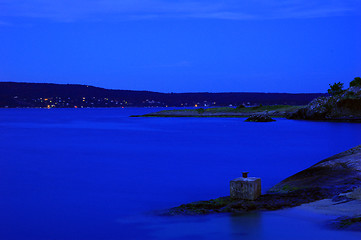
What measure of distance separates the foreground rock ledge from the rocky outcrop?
6808cm

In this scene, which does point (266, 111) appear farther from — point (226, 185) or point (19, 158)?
point (226, 185)

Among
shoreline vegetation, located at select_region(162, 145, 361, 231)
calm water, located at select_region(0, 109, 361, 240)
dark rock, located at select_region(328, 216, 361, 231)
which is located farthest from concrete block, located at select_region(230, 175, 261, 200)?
dark rock, located at select_region(328, 216, 361, 231)

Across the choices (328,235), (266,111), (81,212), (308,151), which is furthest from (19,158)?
(266,111)

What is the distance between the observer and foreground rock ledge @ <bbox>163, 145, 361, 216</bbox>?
1198 centimetres

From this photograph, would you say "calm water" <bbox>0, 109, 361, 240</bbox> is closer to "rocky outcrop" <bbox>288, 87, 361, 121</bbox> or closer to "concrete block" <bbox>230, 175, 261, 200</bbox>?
"concrete block" <bbox>230, 175, 261, 200</bbox>

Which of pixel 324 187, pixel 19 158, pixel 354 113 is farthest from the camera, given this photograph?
pixel 354 113

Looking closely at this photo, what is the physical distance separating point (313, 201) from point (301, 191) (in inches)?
56.4

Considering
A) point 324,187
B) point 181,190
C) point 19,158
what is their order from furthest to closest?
1. point 19,158
2. point 181,190
3. point 324,187

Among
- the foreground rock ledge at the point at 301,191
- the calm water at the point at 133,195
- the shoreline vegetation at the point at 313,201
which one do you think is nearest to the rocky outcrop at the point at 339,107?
the calm water at the point at 133,195

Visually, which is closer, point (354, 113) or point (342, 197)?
point (342, 197)

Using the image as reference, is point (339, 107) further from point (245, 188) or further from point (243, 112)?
point (245, 188)

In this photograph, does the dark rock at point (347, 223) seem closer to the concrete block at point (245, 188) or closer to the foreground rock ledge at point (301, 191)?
the foreground rock ledge at point (301, 191)

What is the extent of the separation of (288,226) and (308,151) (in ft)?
86.8

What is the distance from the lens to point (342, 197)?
12.5 meters
